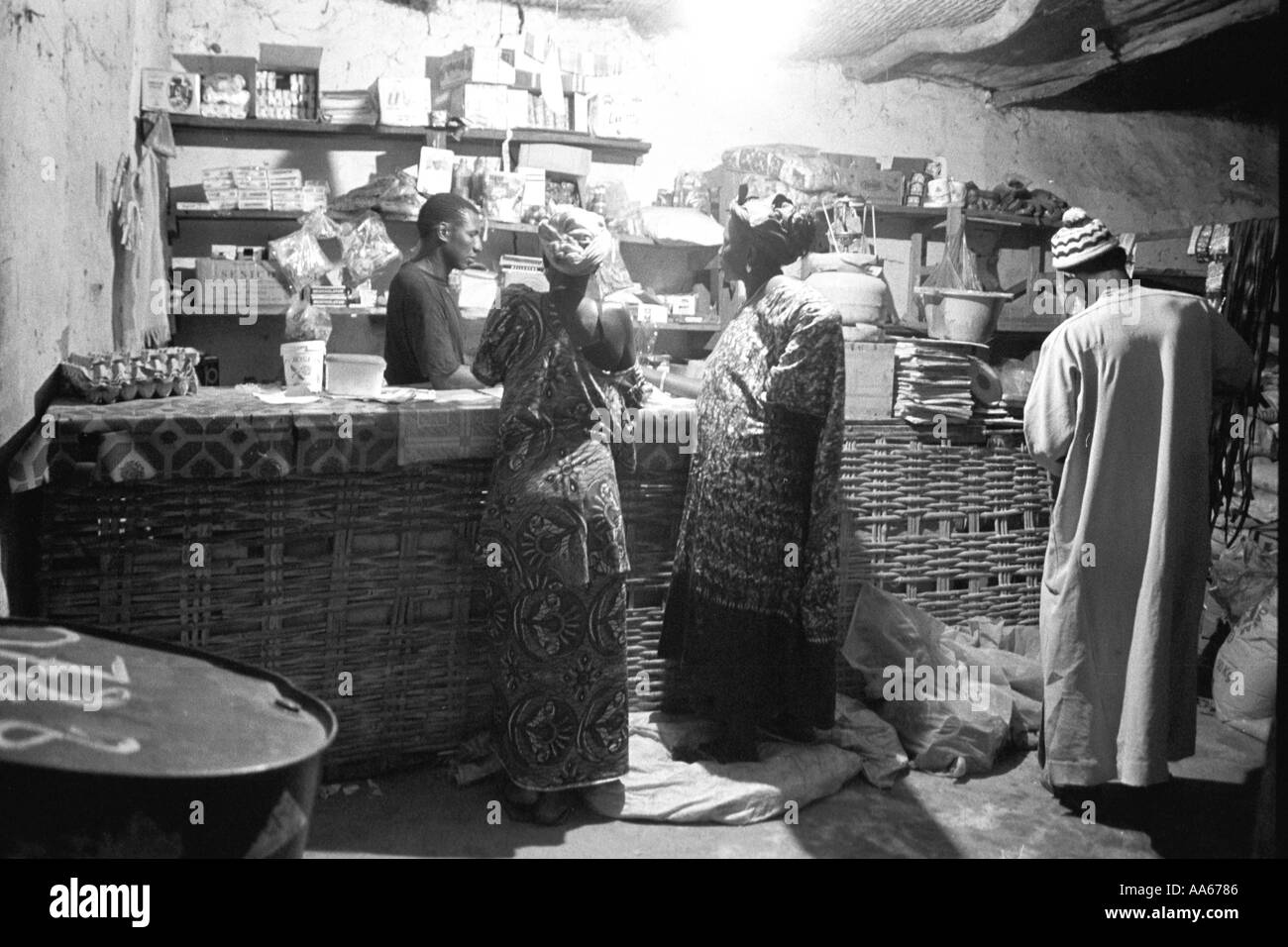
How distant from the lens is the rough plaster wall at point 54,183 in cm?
242

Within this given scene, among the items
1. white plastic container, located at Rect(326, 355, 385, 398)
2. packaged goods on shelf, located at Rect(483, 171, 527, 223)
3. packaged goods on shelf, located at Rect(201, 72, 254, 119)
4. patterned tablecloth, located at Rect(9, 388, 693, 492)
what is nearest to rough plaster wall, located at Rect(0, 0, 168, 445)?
patterned tablecloth, located at Rect(9, 388, 693, 492)

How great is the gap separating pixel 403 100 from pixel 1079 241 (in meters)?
3.56

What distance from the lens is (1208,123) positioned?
23.4ft

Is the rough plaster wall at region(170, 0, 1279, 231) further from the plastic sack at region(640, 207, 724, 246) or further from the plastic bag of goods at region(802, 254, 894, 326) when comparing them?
the plastic bag of goods at region(802, 254, 894, 326)

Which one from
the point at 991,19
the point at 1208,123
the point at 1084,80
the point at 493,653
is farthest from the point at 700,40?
the point at 493,653

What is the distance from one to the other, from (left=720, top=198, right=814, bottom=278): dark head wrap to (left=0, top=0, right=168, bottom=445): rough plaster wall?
6.50 ft

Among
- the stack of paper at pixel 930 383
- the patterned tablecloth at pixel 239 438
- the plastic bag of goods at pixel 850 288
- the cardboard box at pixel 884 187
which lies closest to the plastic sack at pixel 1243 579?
the stack of paper at pixel 930 383

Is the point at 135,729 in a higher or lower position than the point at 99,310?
lower

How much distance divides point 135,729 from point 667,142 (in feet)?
17.8

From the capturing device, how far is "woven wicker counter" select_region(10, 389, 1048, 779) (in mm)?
2719

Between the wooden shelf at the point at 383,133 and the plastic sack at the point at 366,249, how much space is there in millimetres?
506

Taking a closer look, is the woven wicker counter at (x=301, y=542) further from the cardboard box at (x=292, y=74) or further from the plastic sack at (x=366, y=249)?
the cardboard box at (x=292, y=74)

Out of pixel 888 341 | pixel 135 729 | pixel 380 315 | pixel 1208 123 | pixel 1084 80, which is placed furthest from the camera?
pixel 1208 123
